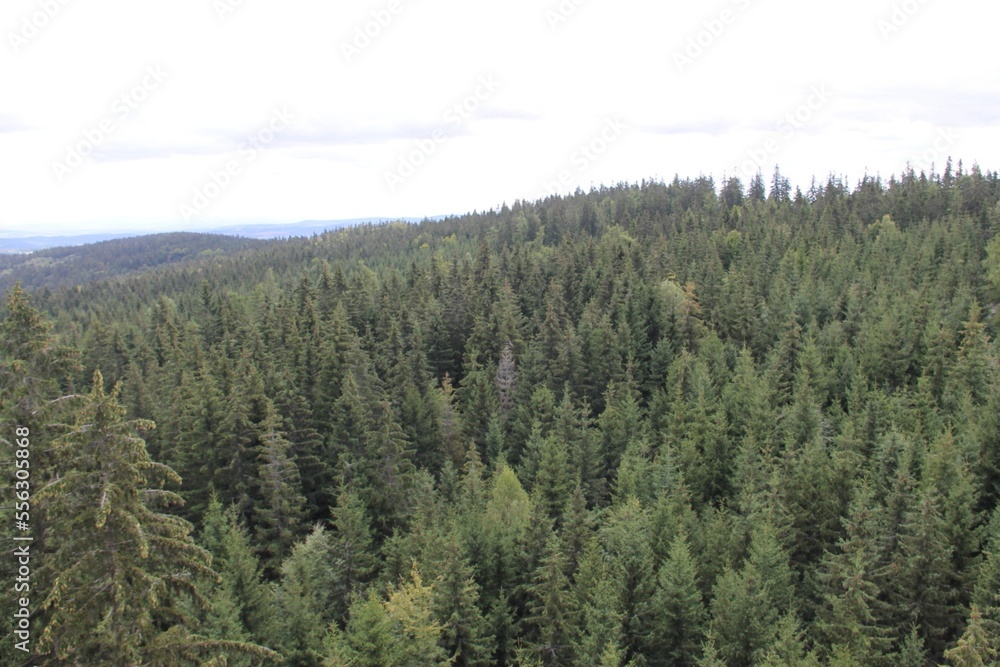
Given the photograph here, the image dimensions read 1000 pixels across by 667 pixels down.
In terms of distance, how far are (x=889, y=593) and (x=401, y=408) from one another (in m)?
31.8

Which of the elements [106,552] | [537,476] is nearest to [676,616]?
[537,476]

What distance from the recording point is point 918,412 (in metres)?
36.8

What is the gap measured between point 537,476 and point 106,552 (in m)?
28.2

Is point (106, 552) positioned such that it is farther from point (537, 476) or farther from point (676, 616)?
point (537, 476)

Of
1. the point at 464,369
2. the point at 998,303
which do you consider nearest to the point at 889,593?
the point at 464,369

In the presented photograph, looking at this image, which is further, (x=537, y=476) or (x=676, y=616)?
(x=537, y=476)

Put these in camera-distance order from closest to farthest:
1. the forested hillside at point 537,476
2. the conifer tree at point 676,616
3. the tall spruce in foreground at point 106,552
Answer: the tall spruce in foreground at point 106,552 < the forested hillside at point 537,476 < the conifer tree at point 676,616

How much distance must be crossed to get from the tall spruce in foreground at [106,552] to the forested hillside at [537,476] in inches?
2.1

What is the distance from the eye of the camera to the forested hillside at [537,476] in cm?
1198

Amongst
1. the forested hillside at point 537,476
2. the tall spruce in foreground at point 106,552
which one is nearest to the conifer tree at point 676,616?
the forested hillside at point 537,476

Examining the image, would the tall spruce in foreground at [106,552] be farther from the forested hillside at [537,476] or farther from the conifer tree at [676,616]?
the conifer tree at [676,616]

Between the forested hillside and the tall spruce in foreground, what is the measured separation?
54 mm

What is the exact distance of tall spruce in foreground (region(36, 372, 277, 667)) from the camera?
33.2 feet

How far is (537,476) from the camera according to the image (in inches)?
1454
